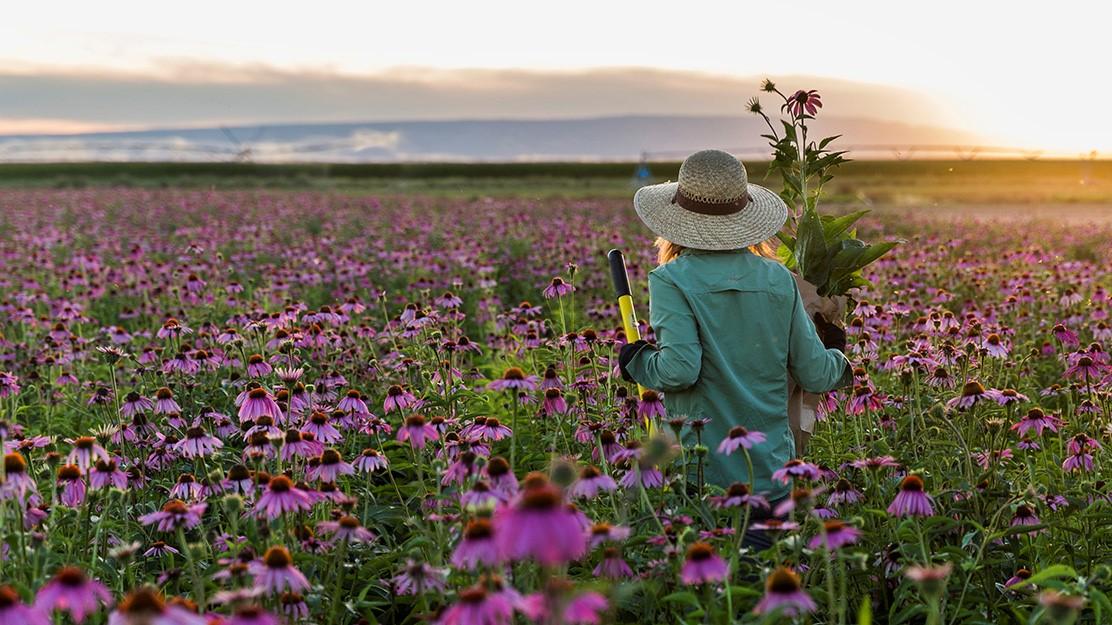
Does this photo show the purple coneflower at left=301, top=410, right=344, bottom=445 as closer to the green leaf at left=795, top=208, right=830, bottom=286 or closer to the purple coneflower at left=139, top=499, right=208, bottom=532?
the purple coneflower at left=139, top=499, right=208, bottom=532

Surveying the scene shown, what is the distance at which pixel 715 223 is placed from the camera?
3.54m

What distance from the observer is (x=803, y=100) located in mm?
4109

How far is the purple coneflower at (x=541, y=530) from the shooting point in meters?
1.47

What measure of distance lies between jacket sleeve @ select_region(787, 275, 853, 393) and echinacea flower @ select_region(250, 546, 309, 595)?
199 centimetres

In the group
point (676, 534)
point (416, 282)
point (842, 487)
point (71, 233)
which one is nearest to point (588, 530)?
point (676, 534)

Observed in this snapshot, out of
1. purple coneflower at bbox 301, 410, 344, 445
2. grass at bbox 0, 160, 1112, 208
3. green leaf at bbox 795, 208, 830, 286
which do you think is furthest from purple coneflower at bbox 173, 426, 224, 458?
grass at bbox 0, 160, 1112, 208

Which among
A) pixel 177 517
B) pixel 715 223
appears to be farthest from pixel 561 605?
pixel 715 223

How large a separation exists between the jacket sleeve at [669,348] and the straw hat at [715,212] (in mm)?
205

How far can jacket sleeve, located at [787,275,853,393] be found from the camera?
3.57m

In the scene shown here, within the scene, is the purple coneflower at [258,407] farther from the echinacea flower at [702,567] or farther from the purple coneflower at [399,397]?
the echinacea flower at [702,567]

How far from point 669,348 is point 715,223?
0.49m

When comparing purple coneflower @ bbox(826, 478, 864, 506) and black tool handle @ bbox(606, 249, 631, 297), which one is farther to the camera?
black tool handle @ bbox(606, 249, 631, 297)

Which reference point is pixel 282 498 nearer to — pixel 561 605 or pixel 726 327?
pixel 561 605

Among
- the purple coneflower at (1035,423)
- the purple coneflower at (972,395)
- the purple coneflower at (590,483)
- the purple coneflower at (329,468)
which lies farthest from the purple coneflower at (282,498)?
the purple coneflower at (1035,423)
